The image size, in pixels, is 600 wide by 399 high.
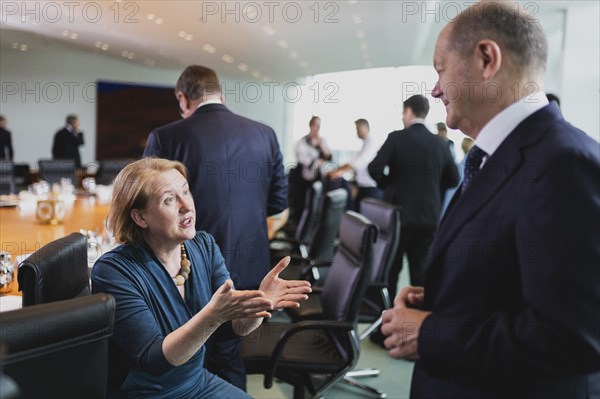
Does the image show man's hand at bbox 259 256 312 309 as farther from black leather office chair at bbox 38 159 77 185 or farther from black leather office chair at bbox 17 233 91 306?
black leather office chair at bbox 38 159 77 185

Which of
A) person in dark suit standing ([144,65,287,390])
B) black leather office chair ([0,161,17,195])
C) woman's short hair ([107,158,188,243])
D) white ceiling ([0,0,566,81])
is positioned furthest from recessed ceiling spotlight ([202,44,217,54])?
woman's short hair ([107,158,188,243])

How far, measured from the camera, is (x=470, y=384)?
121 cm

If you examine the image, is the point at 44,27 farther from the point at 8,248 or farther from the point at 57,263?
the point at 57,263

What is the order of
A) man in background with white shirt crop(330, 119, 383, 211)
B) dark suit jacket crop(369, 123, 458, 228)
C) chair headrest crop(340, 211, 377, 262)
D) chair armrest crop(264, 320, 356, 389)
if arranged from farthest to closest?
man in background with white shirt crop(330, 119, 383, 211)
dark suit jacket crop(369, 123, 458, 228)
chair headrest crop(340, 211, 377, 262)
chair armrest crop(264, 320, 356, 389)

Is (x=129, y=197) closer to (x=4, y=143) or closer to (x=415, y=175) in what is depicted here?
(x=415, y=175)

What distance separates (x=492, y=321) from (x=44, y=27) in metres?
8.88

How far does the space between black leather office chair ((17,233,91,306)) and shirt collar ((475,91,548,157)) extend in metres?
1.10

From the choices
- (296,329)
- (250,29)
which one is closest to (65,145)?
(250,29)

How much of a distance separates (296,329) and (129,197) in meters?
0.86

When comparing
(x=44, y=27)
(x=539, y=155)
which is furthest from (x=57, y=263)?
(x=44, y=27)

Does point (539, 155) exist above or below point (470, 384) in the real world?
above

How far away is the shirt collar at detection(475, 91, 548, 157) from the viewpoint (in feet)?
3.85

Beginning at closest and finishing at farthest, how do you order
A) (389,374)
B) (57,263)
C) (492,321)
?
(492,321), (57,263), (389,374)

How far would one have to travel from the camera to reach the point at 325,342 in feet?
8.78
